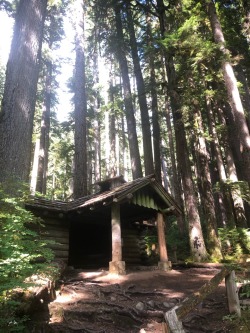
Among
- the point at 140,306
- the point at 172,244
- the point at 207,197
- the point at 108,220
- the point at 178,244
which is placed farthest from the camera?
the point at 178,244

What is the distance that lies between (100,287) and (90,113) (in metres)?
23.3

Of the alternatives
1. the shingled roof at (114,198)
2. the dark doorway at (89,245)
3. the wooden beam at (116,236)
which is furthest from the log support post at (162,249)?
the dark doorway at (89,245)

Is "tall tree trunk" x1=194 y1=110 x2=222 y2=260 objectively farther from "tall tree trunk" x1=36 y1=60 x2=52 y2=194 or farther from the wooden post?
"tall tree trunk" x1=36 y1=60 x2=52 y2=194

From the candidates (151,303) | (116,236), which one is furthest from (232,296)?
(116,236)

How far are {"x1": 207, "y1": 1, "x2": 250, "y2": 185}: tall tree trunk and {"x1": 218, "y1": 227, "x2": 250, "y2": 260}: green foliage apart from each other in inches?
149

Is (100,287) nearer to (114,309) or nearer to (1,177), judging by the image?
(114,309)

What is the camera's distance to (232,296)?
6359 mm

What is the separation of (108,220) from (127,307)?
8663mm

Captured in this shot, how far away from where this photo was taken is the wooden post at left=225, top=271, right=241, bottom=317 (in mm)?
6340

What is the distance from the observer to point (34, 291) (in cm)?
596

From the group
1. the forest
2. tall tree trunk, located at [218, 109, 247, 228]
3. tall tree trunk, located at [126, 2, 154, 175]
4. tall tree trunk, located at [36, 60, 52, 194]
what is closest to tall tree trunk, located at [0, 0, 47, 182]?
the forest

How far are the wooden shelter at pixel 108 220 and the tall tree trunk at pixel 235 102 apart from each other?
3990 mm

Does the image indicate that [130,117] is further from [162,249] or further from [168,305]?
[168,305]

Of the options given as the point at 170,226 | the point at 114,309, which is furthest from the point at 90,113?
the point at 114,309
